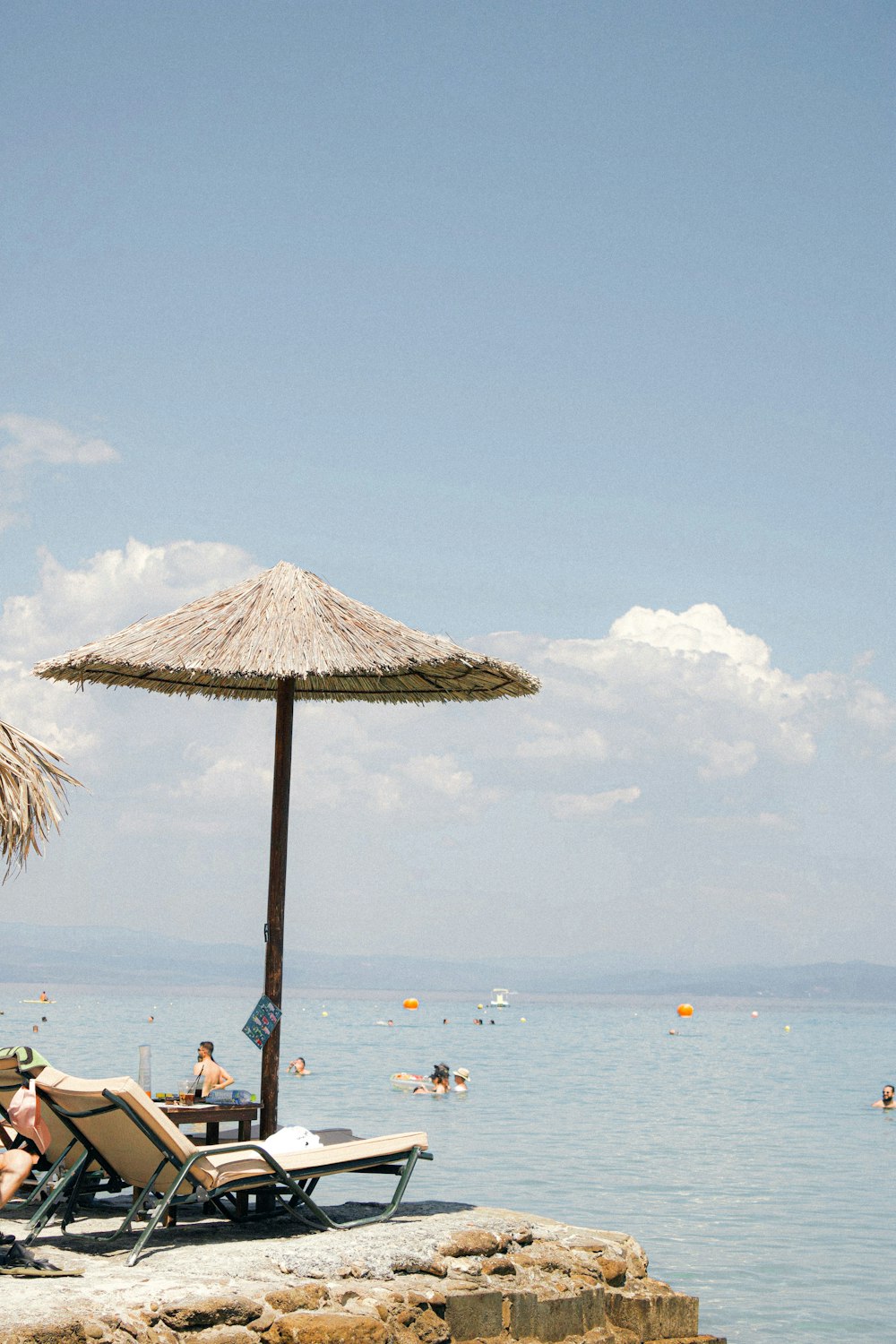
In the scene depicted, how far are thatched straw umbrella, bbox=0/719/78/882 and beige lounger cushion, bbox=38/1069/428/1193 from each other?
93.5 inches

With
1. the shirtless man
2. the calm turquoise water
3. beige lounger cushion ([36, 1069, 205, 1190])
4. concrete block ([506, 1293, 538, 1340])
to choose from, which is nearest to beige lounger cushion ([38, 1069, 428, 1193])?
beige lounger cushion ([36, 1069, 205, 1190])

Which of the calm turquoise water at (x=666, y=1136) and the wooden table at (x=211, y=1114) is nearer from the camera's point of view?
the wooden table at (x=211, y=1114)

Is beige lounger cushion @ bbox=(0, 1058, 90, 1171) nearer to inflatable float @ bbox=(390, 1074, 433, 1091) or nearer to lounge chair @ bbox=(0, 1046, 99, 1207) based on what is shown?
lounge chair @ bbox=(0, 1046, 99, 1207)

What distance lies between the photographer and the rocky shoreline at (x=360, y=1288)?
4523 millimetres

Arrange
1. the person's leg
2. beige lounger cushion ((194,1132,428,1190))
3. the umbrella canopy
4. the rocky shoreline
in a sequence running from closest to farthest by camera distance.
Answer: the rocky shoreline, the person's leg, beige lounger cushion ((194,1132,428,1190)), the umbrella canopy

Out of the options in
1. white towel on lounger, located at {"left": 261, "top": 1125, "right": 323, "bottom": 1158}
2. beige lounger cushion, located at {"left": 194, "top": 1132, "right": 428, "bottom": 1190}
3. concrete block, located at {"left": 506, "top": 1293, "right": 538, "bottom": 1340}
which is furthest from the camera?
white towel on lounger, located at {"left": 261, "top": 1125, "right": 323, "bottom": 1158}

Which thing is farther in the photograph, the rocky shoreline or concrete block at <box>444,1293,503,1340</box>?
concrete block at <box>444,1293,503,1340</box>

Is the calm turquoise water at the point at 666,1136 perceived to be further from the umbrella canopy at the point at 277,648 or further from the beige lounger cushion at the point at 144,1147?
the umbrella canopy at the point at 277,648

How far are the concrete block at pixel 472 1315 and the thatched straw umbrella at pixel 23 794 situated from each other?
3.74 m

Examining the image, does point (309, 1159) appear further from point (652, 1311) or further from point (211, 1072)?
point (211, 1072)

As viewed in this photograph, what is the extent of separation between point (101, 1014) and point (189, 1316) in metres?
60.5

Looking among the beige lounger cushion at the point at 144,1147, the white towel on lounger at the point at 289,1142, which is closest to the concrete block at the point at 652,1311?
the beige lounger cushion at the point at 144,1147

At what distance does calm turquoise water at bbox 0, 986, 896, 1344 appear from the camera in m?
10.7

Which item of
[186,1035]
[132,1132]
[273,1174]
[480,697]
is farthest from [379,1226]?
[186,1035]
